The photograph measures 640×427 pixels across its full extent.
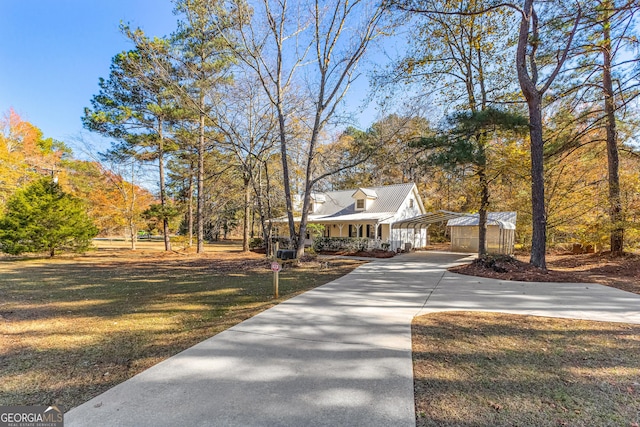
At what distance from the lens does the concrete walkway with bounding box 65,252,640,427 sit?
2359 millimetres

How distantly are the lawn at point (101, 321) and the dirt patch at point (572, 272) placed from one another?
568cm

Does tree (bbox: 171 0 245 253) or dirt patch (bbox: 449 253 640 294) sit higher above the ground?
tree (bbox: 171 0 245 253)

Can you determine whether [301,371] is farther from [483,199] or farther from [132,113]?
[132,113]

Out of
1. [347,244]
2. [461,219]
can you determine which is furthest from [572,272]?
[347,244]

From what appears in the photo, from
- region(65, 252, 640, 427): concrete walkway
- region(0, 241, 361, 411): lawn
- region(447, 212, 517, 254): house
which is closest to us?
region(65, 252, 640, 427): concrete walkway

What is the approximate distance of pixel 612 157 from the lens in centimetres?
1284

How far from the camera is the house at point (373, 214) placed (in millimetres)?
20859

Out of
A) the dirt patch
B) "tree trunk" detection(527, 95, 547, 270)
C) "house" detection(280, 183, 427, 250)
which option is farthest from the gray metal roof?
"tree trunk" detection(527, 95, 547, 270)

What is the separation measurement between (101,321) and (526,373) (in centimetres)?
622

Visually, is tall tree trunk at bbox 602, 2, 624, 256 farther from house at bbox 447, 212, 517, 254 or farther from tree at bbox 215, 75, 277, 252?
tree at bbox 215, 75, 277, 252

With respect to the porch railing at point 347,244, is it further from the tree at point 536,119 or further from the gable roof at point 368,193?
the tree at point 536,119

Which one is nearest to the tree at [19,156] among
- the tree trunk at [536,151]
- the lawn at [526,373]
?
the lawn at [526,373]

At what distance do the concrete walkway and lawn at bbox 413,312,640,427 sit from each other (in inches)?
11.5

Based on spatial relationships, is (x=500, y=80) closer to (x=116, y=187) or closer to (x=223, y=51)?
(x=223, y=51)
